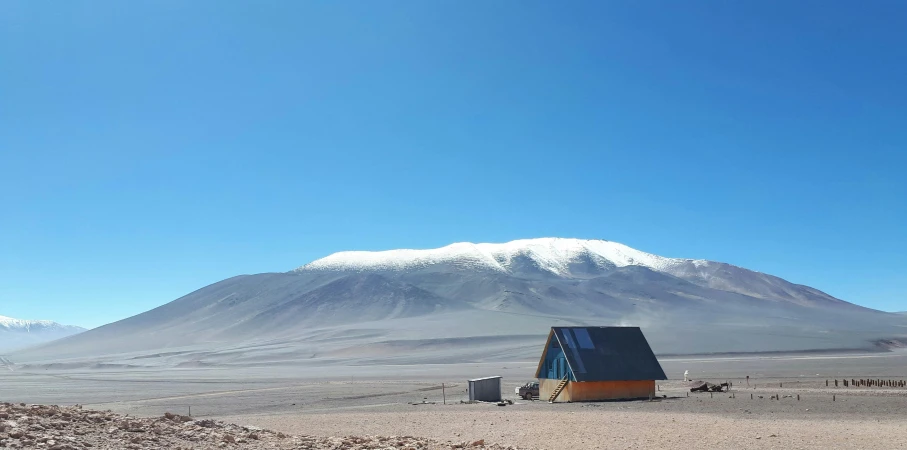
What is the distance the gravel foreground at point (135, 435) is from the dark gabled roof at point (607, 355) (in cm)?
2039

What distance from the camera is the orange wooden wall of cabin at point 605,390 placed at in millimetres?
35406

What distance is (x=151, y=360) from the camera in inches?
5837

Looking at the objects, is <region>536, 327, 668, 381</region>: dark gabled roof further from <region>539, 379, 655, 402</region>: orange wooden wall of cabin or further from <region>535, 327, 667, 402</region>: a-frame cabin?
<region>539, 379, 655, 402</region>: orange wooden wall of cabin

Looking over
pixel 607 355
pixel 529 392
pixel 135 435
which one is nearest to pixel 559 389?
pixel 607 355

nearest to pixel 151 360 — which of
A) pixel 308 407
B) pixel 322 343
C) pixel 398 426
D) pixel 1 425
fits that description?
pixel 322 343

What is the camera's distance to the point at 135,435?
515 inches

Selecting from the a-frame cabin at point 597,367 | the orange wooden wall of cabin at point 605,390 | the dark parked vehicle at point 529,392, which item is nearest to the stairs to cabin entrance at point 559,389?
the a-frame cabin at point 597,367

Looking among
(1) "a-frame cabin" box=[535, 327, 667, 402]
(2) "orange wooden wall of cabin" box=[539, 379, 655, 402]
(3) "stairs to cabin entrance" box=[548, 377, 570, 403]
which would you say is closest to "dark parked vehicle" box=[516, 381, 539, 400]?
(1) "a-frame cabin" box=[535, 327, 667, 402]

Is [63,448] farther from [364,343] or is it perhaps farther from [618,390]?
[364,343]

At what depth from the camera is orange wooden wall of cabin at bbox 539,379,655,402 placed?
35406mm

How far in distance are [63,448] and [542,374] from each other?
2972 centimetres

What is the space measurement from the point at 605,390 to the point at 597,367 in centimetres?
110

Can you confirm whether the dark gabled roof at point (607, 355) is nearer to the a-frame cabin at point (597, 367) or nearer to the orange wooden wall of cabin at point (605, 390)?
the a-frame cabin at point (597, 367)

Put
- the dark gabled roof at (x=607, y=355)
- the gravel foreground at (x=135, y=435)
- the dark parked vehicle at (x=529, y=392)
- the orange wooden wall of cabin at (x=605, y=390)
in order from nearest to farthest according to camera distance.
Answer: the gravel foreground at (x=135, y=435) < the orange wooden wall of cabin at (x=605, y=390) < the dark gabled roof at (x=607, y=355) < the dark parked vehicle at (x=529, y=392)
